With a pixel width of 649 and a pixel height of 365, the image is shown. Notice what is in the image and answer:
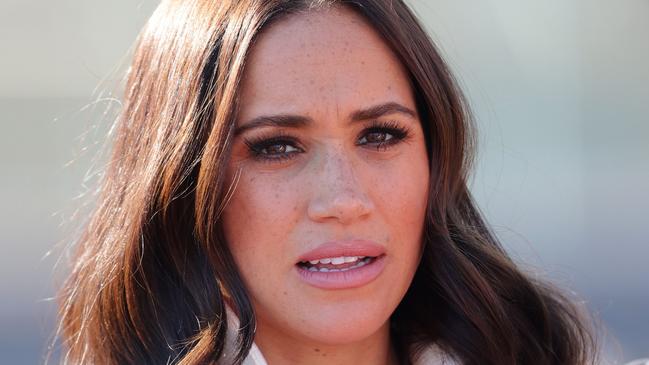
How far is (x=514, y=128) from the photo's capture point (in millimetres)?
4156

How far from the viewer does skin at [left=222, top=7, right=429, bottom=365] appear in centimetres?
199

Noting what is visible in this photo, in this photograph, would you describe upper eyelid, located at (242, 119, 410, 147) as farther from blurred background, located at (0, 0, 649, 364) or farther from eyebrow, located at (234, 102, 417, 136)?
blurred background, located at (0, 0, 649, 364)

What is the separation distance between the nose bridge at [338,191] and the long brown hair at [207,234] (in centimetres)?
18

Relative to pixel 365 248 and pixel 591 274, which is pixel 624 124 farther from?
pixel 365 248

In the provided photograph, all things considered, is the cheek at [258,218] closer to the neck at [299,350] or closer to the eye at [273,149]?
the eye at [273,149]

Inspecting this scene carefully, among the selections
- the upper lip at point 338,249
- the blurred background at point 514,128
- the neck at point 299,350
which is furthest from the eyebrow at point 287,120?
the blurred background at point 514,128

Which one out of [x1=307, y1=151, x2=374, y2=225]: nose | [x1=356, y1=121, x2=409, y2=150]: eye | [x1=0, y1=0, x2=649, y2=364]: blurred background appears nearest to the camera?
[x1=307, y1=151, x2=374, y2=225]: nose

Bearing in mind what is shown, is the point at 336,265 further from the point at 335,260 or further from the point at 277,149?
the point at 277,149

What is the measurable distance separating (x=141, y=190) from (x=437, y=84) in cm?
63

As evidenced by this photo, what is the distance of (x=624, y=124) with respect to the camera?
420 cm

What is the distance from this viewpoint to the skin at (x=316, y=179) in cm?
199

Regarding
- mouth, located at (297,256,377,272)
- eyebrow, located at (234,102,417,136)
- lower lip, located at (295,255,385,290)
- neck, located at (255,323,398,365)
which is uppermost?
eyebrow, located at (234,102,417,136)

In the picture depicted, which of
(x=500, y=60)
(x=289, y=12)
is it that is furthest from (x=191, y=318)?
(x=500, y=60)

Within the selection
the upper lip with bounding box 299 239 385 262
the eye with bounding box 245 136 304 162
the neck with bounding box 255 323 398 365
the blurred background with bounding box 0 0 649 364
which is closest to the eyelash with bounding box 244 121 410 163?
the eye with bounding box 245 136 304 162
